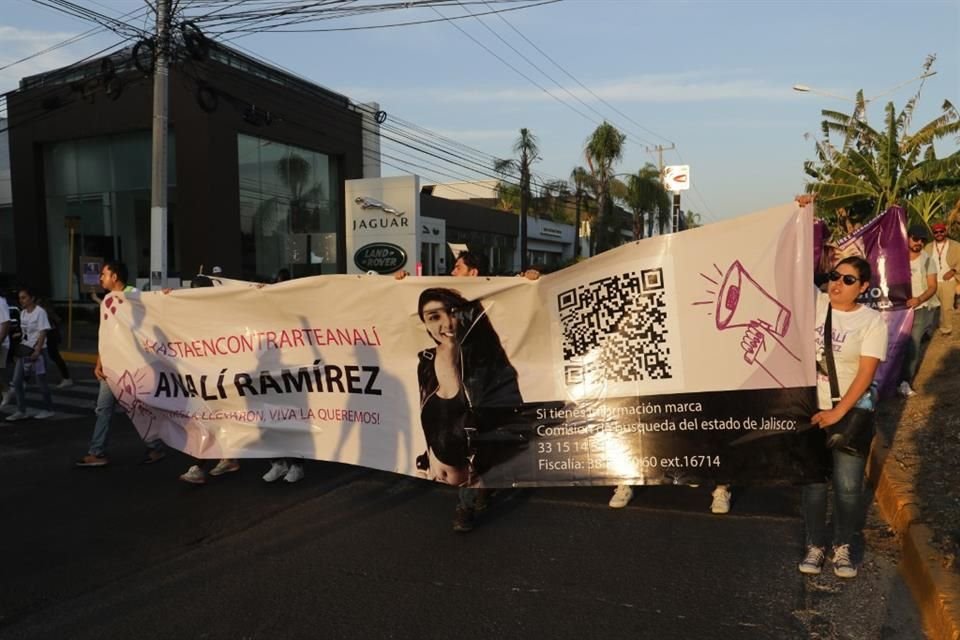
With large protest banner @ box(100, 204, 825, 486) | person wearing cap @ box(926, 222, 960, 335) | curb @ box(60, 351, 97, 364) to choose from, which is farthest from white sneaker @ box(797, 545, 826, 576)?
curb @ box(60, 351, 97, 364)

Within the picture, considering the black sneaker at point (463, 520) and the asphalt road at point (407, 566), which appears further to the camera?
the black sneaker at point (463, 520)

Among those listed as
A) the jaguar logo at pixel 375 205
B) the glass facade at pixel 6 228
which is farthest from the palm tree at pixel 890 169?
the glass facade at pixel 6 228

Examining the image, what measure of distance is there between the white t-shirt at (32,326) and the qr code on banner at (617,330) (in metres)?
7.04

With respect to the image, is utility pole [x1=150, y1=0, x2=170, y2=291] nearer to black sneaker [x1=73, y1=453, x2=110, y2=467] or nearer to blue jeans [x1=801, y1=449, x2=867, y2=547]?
black sneaker [x1=73, y1=453, x2=110, y2=467]

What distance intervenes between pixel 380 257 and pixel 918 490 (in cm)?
1576

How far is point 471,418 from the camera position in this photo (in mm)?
4941

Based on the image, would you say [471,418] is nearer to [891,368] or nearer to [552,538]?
[552,538]

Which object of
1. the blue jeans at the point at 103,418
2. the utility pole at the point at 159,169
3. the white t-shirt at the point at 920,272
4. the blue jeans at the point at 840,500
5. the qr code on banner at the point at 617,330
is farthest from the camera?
the utility pole at the point at 159,169

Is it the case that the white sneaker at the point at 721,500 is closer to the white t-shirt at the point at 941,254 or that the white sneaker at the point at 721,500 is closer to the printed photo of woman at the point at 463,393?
the printed photo of woman at the point at 463,393

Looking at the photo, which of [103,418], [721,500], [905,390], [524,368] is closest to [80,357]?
[103,418]

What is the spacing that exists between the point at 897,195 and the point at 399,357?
84.2 feet

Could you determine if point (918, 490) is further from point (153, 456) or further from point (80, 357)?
point (80, 357)

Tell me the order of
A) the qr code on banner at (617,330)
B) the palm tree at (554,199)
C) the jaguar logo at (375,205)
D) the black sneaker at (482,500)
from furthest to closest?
1. the palm tree at (554,199)
2. the jaguar logo at (375,205)
3. the black sneaker at (482,500)
4. the qr code on banner at (617,330)

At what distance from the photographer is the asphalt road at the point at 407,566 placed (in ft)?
11.6
